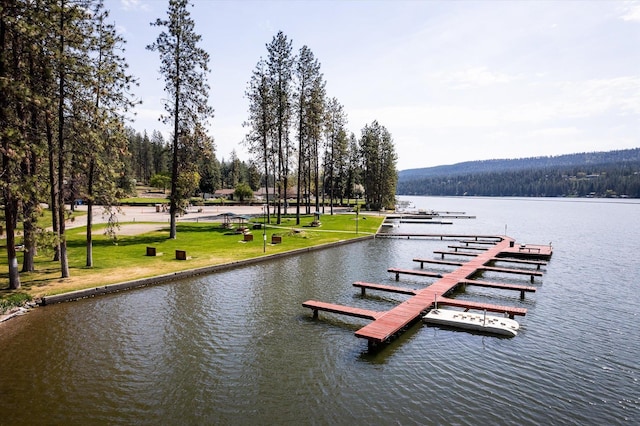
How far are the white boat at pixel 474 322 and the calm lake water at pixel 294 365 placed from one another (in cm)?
53

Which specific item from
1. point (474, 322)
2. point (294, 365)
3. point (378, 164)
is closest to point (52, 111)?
point (294, 365)

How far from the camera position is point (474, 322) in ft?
57.3

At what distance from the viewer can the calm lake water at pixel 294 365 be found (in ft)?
36.0

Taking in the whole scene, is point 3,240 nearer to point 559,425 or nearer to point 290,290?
point 290,290

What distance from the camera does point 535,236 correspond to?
5753cm

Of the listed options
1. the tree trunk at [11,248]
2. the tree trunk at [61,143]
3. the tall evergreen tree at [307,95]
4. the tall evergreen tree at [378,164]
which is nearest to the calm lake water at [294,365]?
the tree trunk at [11,248]

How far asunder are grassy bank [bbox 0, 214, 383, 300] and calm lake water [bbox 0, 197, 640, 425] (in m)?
2.90

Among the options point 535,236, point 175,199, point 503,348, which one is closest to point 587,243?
point 535,236

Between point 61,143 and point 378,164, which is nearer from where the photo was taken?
point 61,143

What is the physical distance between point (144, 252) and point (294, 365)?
892 inches

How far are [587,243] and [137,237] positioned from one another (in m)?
53.1

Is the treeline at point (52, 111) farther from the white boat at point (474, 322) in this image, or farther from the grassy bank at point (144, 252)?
the white boat at point (474, 322)

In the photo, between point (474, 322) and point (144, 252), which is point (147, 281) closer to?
point (144, 252)

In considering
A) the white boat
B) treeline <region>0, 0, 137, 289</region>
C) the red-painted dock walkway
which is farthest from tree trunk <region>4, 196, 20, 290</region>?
the white boat
